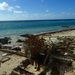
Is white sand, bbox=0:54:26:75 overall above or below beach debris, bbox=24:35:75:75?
below

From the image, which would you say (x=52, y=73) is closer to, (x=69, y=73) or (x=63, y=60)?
(x=69, y=73)

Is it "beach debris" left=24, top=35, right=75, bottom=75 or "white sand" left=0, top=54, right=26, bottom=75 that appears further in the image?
"beach debris" left=24, top=35, right=75, bottom=75

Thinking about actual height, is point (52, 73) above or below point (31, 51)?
below

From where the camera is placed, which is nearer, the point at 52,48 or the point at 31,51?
the point at 31,51

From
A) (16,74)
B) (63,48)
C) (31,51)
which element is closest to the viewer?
(16,74)

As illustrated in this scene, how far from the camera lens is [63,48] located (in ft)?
56.4

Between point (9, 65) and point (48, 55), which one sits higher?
point (48, 55)

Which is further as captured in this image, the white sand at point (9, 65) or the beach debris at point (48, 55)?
the beach debris at point (48, 55)

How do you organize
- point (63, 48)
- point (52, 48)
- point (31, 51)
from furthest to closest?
point (63, 48) < point (52, 48) < point (31, 51)

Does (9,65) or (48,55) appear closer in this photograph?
(9,65)

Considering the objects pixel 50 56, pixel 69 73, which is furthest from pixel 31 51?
pixel 69 73

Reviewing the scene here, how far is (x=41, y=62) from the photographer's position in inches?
547

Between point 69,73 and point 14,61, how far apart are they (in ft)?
18.8

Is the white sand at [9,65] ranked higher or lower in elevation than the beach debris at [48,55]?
lower
